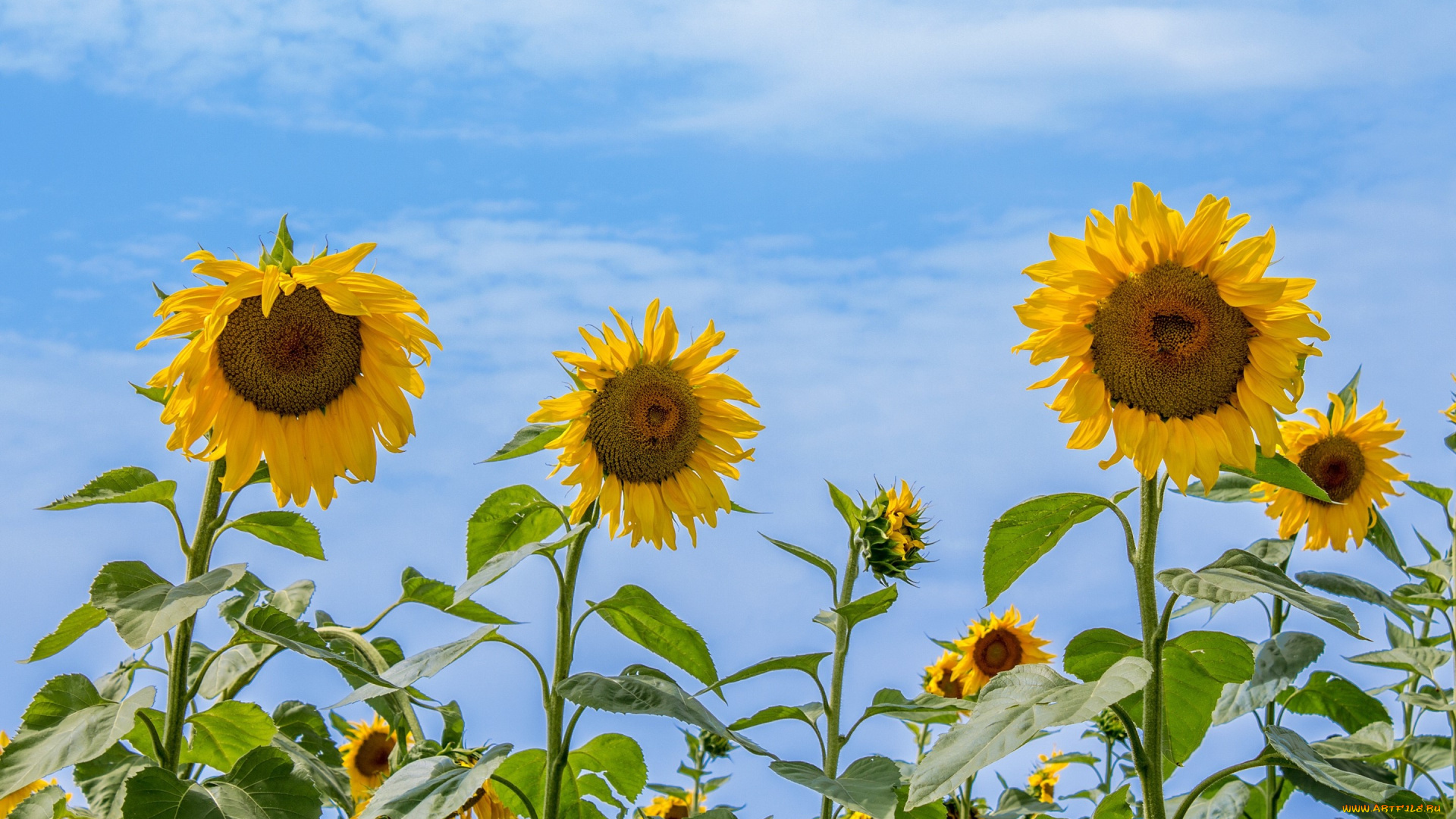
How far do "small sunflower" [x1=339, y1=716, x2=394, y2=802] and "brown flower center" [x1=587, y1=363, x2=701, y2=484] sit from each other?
2.31m

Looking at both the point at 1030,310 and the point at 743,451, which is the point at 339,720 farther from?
the point at 1030,310

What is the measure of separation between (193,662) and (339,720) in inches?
48.7

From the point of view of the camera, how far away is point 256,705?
2932mm

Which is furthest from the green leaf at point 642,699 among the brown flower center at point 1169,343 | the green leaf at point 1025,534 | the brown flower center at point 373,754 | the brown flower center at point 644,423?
the brown flower center at point 373,754

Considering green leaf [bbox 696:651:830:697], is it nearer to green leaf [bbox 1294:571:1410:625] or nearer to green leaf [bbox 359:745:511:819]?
green leaf [bbox 359:745:511:819]

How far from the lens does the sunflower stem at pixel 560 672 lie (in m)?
2.89

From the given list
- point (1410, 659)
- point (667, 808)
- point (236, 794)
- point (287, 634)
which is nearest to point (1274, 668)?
point (1410, 659)

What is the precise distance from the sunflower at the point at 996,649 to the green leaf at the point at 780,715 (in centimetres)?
210

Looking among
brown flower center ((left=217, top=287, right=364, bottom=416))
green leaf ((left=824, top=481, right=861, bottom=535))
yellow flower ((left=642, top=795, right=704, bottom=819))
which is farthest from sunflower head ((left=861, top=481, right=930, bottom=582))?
yellow flower ((left=642, top=795, right=704, bottom=819))

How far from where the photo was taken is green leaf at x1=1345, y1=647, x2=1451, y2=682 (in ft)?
13.3

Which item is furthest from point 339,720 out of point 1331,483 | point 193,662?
point 1331,483

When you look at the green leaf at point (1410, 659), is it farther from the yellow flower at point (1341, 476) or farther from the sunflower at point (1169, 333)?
the sunflower at point (1169, 333)

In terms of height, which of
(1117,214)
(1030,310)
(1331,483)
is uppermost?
(1331,483)

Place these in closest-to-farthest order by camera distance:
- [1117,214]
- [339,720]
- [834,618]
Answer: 1. [1117,214]
2. [834,618]
3. [339,720]
